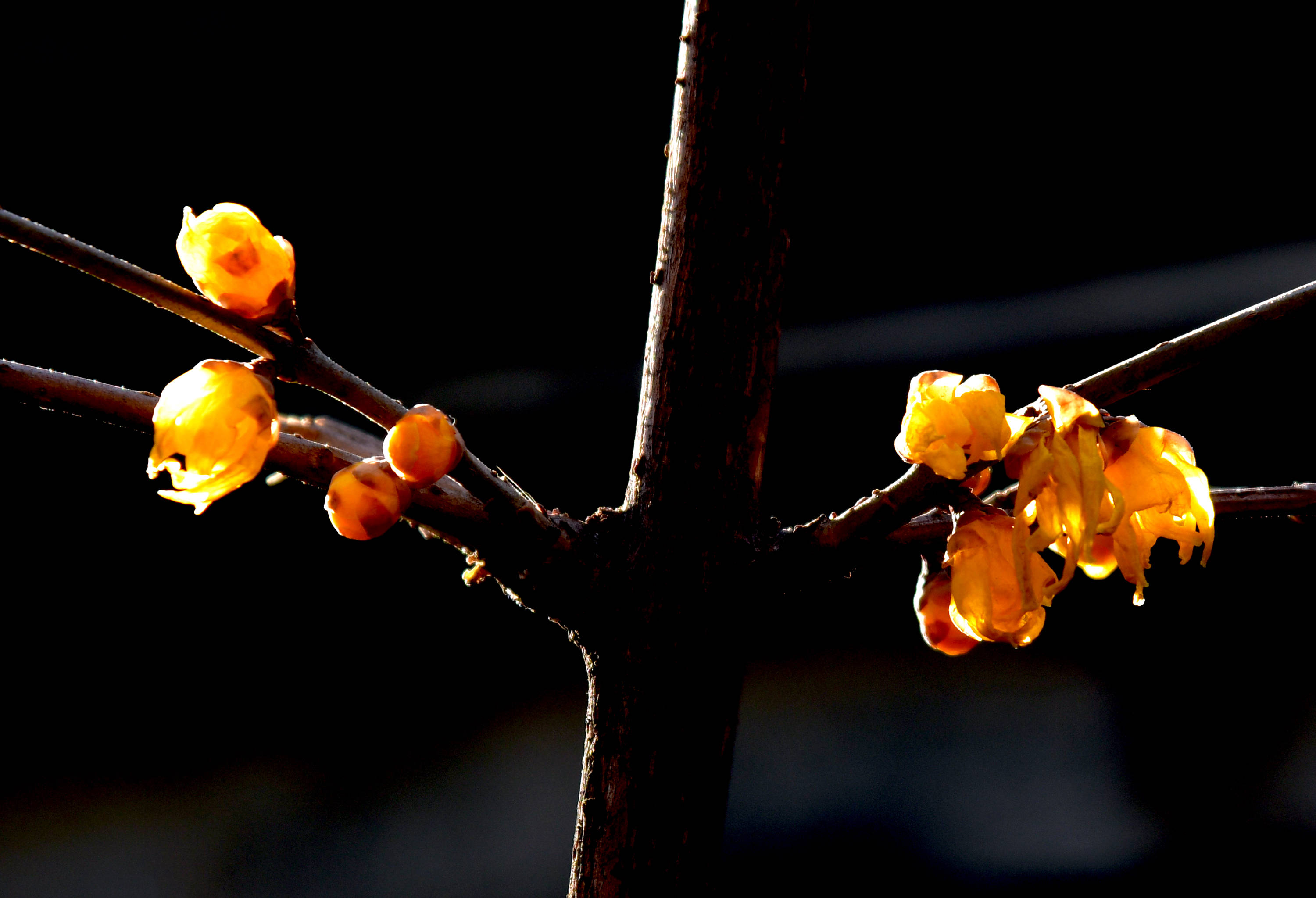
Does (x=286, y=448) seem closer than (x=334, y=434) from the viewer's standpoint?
Yes

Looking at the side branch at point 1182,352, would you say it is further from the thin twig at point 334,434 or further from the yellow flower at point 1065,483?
the thin twig at point 334,434

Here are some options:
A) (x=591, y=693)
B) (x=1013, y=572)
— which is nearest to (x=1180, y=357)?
(x=1013, y=572)

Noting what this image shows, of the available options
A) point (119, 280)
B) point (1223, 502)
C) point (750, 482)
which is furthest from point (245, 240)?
point (1223, 502)

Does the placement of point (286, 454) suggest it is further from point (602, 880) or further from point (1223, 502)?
point (1223, 502)

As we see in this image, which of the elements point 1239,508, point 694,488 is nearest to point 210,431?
point 694,488

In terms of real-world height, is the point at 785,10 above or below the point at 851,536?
above

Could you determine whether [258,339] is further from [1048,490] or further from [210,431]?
[1048,490]

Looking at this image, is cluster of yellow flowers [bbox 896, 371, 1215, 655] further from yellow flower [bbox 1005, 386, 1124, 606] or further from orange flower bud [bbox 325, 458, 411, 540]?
orange flower bud [bbox 325, 458, 411, 540]
